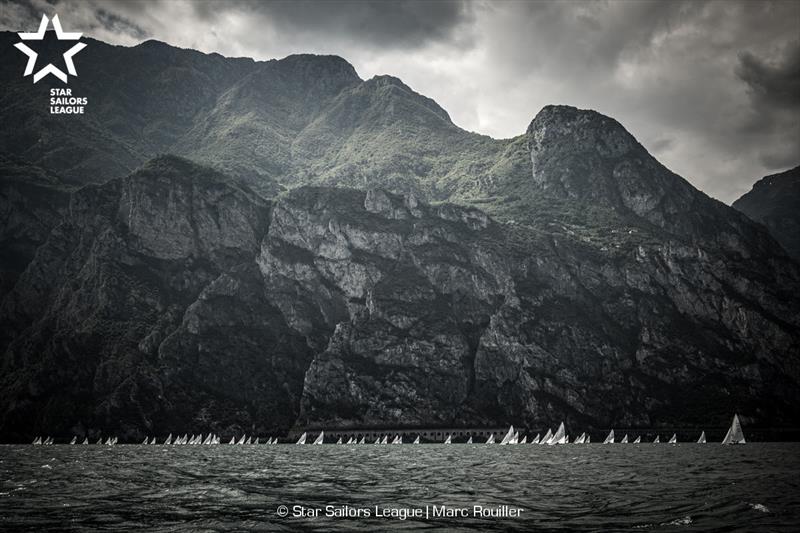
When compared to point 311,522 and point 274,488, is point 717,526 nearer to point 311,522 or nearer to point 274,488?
point 311,522

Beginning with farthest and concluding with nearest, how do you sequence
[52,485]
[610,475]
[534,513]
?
[610,475] < [52,485] < [534,513]

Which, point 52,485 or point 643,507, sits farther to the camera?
point 52,485

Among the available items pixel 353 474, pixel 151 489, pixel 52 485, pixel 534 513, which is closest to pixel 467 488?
pixel 534 513

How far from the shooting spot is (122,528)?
34719mm

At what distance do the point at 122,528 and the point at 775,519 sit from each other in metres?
37.1

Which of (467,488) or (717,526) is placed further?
(467,488)

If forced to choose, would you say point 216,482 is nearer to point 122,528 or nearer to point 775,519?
point 122,528

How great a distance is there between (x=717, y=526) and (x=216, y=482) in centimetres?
4659

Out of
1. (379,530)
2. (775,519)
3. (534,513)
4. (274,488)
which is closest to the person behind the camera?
(379,530)

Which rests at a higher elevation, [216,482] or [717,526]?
[717,526]

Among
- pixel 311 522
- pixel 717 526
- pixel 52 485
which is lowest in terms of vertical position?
pixel 52 485

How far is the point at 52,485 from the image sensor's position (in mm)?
60469

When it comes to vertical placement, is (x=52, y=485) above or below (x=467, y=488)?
below

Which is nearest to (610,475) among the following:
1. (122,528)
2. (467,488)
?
(467,488)
